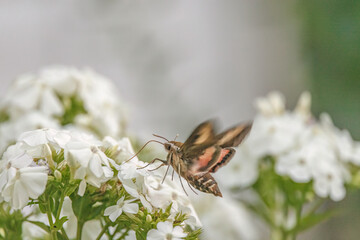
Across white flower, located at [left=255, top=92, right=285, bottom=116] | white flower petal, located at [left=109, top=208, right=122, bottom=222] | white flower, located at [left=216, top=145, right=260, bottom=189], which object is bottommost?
white flower, located at [left=216, top=145, right=260, bottom=189]

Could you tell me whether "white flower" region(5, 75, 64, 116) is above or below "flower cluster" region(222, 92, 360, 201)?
above

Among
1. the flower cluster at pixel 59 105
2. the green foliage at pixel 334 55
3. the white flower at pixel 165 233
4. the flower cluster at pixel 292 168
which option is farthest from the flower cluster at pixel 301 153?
the green foliage at pixel 334 55

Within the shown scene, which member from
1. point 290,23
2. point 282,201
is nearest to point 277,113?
point 282,201

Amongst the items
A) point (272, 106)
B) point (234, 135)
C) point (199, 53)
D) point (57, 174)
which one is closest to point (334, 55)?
point (199, 53)

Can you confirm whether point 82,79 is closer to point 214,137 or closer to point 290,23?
point 214,137

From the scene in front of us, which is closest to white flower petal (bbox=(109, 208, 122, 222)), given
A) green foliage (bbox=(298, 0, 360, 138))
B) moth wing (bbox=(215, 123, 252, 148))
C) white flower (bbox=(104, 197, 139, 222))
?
white flower (bbox=(104, 197, 139, 222))

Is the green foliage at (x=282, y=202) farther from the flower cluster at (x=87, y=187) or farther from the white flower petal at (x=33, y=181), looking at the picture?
the white flower petal at (x=33, y=181)

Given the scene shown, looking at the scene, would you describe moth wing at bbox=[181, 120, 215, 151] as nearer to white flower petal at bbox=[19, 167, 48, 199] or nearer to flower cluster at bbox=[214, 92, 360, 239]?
white flower petal at bbox=[19, 167, 48, 199]
